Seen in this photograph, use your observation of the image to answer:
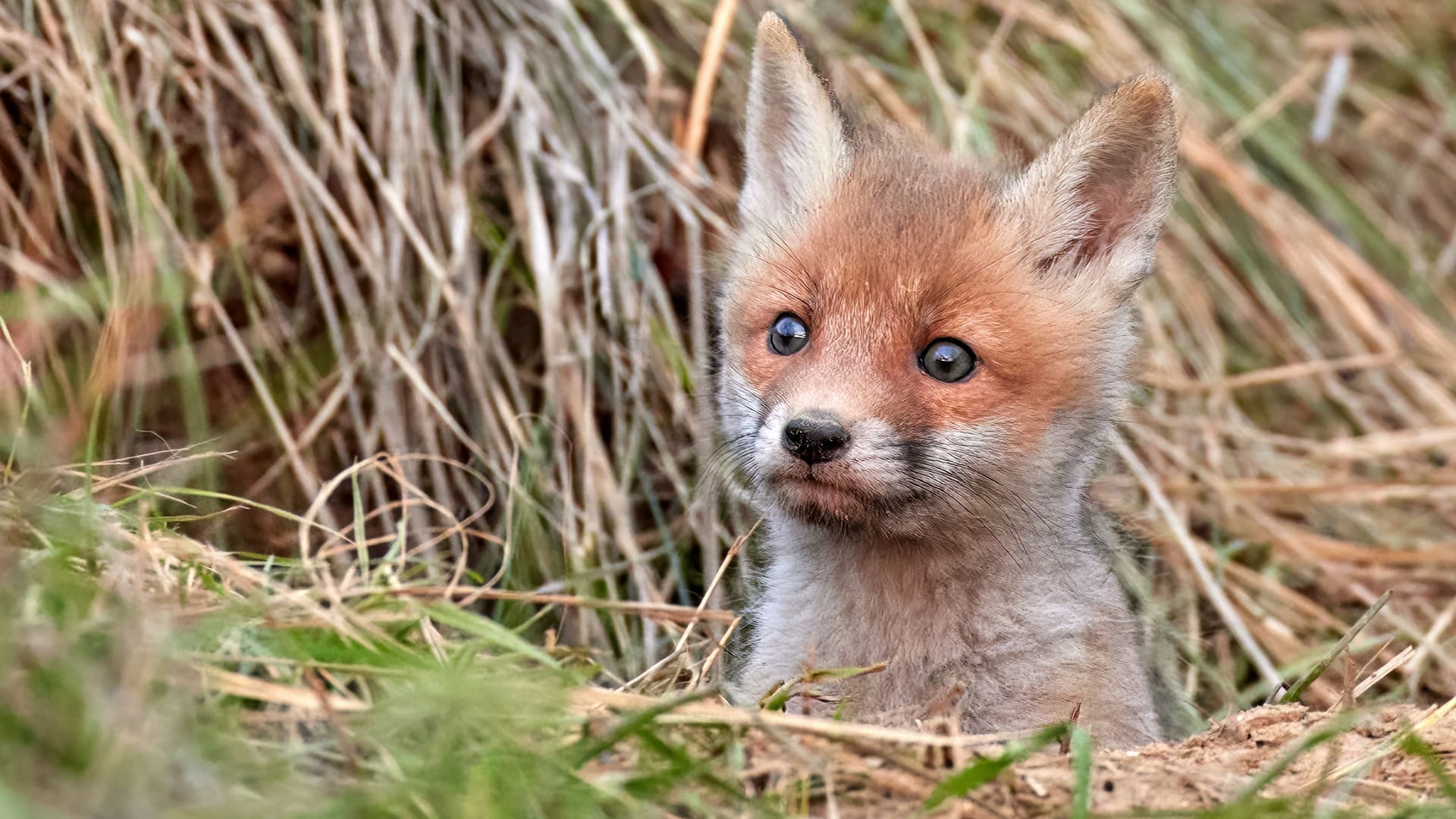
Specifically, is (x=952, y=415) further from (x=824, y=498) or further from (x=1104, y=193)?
(x=1104, y=193)

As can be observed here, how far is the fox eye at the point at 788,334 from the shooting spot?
3236 millimetres

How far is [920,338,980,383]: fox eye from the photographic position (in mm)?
3092

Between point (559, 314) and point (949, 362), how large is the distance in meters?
1.68

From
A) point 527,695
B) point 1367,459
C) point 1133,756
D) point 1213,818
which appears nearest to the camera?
point 1213,818

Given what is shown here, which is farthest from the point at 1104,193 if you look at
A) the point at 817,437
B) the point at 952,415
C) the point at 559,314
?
the point at 559,314

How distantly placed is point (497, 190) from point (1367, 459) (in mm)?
3380

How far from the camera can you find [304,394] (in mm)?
4363

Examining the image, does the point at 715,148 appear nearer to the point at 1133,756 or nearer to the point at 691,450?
the point at 691,450

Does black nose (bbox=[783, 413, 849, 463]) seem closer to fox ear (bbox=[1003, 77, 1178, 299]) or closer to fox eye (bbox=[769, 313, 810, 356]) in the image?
fox eye (bbox=[769, 313, 810, 356])

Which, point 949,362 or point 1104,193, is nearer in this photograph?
point 949,362

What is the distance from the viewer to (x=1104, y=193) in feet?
11.2

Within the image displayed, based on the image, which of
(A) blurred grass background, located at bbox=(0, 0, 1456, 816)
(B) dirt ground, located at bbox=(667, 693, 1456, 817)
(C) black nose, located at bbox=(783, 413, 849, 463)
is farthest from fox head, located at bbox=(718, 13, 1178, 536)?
(B) dirt ground, located at bbox=(667, 693, 1456, 817)

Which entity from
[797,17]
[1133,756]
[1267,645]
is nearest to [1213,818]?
[1133,756]

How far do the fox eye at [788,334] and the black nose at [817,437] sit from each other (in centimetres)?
41
